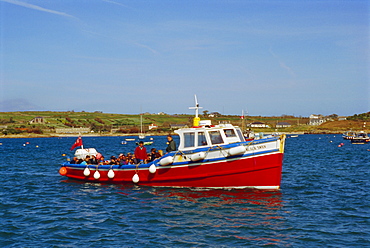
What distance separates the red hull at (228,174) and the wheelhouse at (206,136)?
4.01 feet

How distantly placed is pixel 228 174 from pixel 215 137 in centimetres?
215

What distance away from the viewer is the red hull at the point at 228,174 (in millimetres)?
18891

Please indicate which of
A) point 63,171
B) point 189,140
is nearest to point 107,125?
point 63,171

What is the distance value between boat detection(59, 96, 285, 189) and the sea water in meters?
0.52

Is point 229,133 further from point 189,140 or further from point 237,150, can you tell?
point 237,150

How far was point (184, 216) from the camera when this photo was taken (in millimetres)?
15641

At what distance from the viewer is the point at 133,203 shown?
18156 mm

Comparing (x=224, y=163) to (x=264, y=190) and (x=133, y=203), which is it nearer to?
(x=264, y=190)

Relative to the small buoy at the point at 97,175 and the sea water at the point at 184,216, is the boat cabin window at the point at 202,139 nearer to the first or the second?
the sea water at the point at 184,216

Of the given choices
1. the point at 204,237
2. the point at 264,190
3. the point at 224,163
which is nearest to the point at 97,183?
the point at 224,163

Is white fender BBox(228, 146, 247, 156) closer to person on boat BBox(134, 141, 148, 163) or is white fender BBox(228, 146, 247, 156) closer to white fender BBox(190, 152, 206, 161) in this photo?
white fender BBox(190, 152, 206, 161)

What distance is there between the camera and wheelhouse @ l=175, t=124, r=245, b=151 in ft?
66.2

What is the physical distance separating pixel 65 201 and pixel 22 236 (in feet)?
19.5

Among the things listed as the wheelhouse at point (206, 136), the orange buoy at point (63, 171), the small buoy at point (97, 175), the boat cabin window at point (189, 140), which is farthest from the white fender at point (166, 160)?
the orange buoy at point (63, 171)
